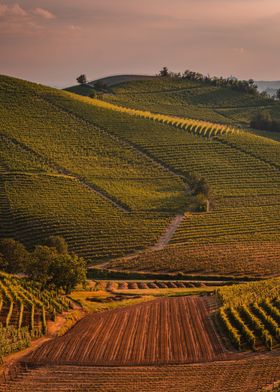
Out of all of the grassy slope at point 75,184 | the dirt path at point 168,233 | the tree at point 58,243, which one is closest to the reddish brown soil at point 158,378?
the tree at point 58,243

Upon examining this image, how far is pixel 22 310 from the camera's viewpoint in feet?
166

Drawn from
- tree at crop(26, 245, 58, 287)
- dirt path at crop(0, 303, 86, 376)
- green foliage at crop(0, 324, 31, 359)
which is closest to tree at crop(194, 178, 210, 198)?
tree at crop(26, 245, 58, 287)

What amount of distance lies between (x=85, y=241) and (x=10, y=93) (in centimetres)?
7864

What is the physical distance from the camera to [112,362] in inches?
1554

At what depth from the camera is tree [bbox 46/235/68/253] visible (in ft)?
246

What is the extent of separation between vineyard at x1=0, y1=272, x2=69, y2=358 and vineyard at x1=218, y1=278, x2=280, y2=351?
1485 centimetres

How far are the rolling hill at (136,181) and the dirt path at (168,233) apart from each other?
→ 42 cm

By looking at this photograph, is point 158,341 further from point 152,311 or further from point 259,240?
point 259,240

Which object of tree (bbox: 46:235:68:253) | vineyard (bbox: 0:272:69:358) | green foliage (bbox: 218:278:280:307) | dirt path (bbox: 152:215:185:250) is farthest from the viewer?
dirt path (bbox: 152:215:185:250)

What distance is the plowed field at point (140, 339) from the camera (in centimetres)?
4003

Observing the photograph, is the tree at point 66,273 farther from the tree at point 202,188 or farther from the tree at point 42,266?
the tree at point 202,188

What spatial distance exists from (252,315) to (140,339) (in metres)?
9.42

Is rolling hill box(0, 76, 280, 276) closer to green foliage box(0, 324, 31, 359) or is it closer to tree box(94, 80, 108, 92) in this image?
tree box(94, 80, 108, 92)

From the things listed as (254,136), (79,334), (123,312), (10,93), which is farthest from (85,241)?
(10,93)
